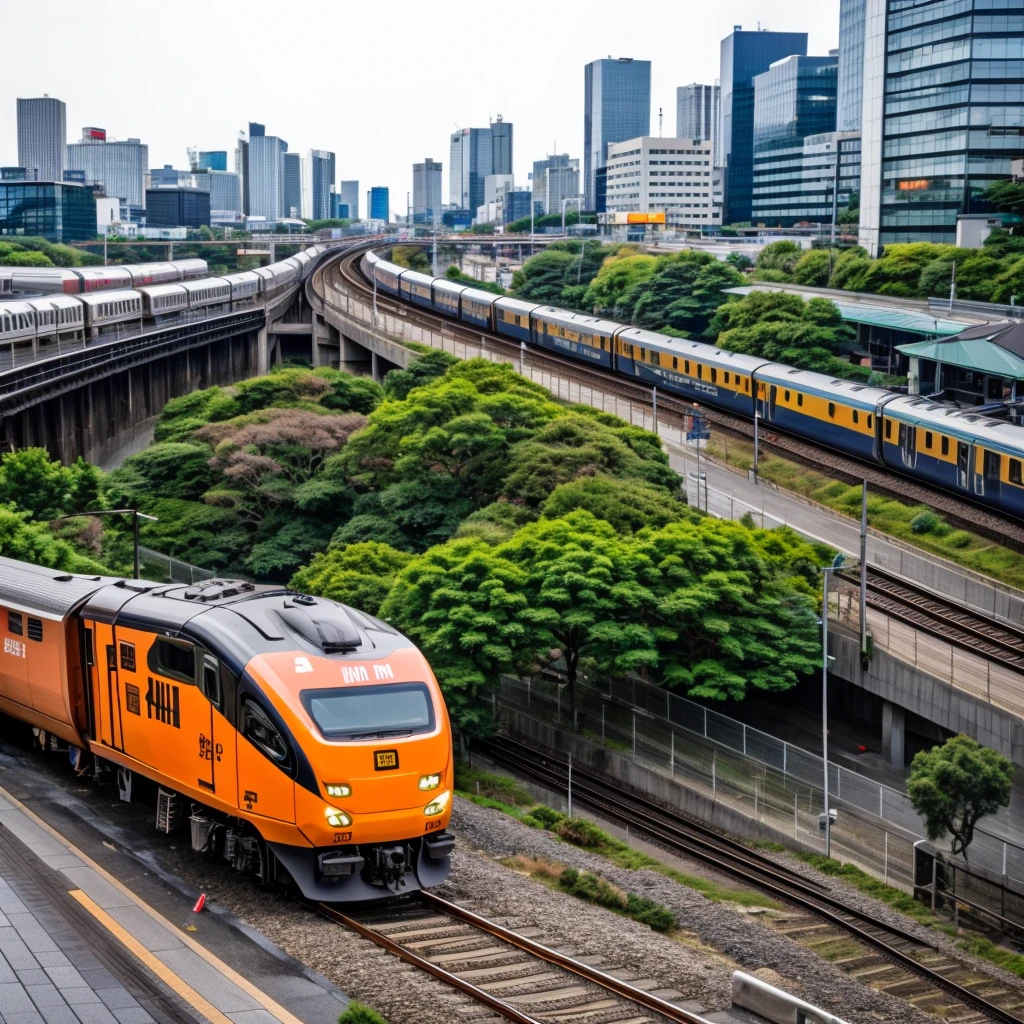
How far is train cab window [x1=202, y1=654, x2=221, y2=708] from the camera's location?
18250mm

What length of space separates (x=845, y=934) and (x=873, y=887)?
4.76 m

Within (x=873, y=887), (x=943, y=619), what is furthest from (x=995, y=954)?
(x=943, y=619)

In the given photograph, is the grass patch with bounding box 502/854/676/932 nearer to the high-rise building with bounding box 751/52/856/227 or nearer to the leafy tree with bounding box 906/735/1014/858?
the leafy tree with bounding box 906/735/1014/858

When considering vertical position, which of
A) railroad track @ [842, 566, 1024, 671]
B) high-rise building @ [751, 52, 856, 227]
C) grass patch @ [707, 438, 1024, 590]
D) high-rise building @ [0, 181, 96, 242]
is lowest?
railroad track @ [842, 566, 1024, 671]

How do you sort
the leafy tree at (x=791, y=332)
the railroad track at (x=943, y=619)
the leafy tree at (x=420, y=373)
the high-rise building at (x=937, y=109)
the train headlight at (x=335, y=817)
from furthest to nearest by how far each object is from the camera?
1. the high-rise building at (x=937, y=109)
2. the leafy tree at (x=791, y=332)
3. the leafy tree at (x=420, y=373)
4. the railroad track at (x=943, y=619)
5. the train headlight at (x=335, y=817)

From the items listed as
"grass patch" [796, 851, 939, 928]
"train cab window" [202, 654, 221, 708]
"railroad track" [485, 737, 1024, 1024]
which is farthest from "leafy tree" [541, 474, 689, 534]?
"train cab window" [202, 654, 221, 708]

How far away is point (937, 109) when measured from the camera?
317ft

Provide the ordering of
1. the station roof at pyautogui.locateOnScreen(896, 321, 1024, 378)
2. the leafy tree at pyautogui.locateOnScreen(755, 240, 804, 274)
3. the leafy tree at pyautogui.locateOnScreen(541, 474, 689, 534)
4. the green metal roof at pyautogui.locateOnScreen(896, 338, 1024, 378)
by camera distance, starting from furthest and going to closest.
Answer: the leafy tree at pyautogui.locateOnScreen(755, 240, 804, 274), the station roof at pyautogui.locateOnScreen(896, 321, 1024, 378), the green metal roof at pyautogui.locateOnScreen(896, 338, 1024, 378), the leafy tree at pyautogui.locateOnScreen(541, 474, 689, 534)

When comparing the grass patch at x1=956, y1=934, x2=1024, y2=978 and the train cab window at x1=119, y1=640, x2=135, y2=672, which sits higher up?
the train cab window at x1=119, y1=640, x2=135, y2=672

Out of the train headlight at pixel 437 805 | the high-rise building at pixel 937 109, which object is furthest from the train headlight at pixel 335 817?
the high-rise building at pixel 937 109

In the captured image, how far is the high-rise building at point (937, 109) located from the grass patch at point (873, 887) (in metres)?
75.7

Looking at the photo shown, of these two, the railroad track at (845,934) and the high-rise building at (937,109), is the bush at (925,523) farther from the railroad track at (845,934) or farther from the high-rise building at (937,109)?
the high-rise building at (937,109)

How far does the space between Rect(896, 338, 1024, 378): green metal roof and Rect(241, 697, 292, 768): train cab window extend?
49860 mm

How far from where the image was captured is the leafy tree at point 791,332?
75250 mm
